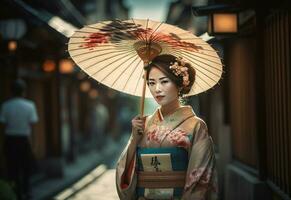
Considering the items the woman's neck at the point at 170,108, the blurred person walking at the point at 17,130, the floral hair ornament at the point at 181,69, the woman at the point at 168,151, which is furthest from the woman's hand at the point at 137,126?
the blurred person walking at the point at 17,130

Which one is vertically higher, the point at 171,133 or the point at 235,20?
the point at 235,20

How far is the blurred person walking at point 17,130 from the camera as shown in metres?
10.6

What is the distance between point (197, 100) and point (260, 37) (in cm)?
557

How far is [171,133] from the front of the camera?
16.6 ft

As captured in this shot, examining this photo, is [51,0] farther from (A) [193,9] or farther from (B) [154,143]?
(B) [154,143]

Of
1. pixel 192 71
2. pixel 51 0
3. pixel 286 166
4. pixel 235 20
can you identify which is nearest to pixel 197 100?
pixel 51 0

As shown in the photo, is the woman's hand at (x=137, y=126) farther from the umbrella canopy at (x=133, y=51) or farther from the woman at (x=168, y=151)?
the umbrella canopy at (x=133, y=51)

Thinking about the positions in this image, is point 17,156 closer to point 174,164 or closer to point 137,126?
point 137,126

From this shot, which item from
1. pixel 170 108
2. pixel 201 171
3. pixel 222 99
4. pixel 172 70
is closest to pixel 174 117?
pixel 170 108

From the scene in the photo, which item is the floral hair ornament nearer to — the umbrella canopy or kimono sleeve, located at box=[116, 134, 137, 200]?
the umbrella canopy

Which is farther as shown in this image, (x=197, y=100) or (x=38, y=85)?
(x=38, y=85)

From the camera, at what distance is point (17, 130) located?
10.6 meters

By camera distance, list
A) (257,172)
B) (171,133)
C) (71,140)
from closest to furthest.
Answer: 1. (171,133)
2. (257,172)
3. (71,140)

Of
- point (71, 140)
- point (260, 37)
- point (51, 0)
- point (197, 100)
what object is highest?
point (51, 0)
